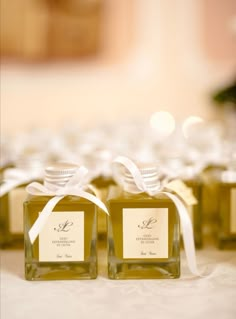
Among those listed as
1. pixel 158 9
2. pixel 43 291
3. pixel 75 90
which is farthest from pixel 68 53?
pixel 43 291

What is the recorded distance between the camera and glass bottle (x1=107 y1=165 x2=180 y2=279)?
81cm

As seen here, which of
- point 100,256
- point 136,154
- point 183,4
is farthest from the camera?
point 183,4

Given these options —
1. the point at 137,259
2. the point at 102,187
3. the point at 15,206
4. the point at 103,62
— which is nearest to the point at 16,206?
the point at 15,206

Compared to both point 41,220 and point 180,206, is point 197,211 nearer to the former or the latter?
point 180,206

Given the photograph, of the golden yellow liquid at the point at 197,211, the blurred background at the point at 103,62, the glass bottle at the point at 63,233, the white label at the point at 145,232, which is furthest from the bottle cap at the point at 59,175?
the blurred background at the point at 103,62

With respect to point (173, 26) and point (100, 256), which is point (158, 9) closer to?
point (173, 26)

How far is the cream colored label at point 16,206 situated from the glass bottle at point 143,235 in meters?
0.24

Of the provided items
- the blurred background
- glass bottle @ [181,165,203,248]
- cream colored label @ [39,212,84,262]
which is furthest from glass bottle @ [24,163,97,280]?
the blurred background

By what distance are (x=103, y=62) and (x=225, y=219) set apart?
171cm

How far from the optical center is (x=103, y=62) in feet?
8.27

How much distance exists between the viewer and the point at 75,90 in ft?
8.32

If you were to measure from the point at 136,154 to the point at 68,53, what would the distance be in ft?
4.66

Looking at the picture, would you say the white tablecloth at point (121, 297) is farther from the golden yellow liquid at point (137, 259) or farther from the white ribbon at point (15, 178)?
the white ribbon at point (15, 178)

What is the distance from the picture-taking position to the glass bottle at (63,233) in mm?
809
